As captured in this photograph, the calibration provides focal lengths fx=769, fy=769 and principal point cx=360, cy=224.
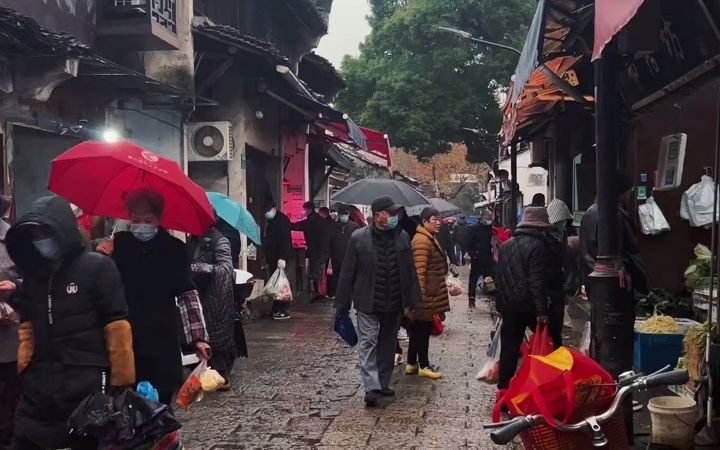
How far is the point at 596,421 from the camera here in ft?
10.3

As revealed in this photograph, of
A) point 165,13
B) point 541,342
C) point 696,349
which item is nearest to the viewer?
point 696,349

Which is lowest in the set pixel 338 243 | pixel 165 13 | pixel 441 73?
pixel 338 243

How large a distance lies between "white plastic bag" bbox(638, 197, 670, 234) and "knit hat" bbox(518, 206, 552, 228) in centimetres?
336

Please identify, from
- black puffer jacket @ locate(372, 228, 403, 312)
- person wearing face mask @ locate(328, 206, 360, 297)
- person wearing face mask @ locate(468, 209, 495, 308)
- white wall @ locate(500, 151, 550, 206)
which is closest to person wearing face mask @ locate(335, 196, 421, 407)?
black puffer jacket @ locate(372, 228, 403, 312)

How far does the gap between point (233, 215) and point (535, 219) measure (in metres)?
2.95

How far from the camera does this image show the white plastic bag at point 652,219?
31.6ft

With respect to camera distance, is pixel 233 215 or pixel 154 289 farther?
pixel 233 215

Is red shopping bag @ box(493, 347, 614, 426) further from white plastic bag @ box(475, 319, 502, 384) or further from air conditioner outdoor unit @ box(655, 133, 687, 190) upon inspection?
air conditioner outdoor unit @ box(655, 133, 687, 190)

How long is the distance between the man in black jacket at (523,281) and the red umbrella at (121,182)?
285 centimetres

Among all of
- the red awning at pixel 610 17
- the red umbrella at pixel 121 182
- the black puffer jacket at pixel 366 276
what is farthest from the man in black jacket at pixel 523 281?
the red umbrella at pixel 121 182

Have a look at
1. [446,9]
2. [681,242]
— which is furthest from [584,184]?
[446,9]

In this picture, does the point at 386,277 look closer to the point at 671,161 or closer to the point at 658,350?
the point at 658,350

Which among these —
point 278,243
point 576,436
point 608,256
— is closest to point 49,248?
point 576,436

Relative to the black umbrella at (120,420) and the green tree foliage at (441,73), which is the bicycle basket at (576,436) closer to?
the black umbrella at (120,420)
